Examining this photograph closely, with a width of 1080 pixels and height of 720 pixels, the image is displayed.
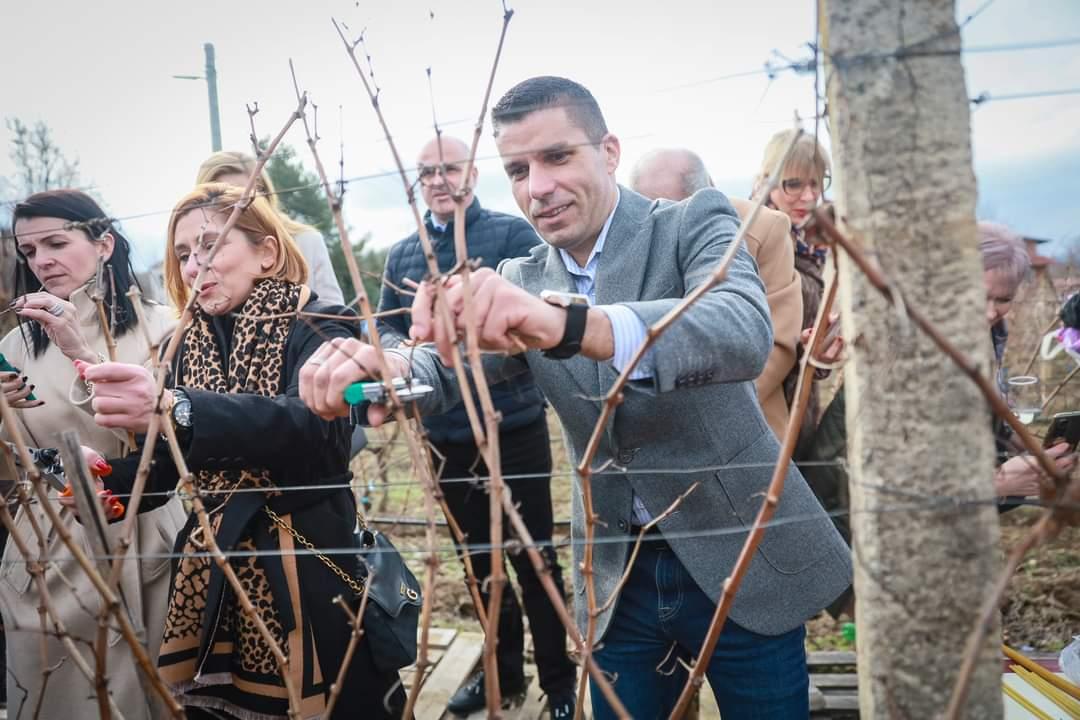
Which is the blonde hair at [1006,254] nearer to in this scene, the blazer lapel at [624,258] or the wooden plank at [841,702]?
the blazer lapel at [624,258]

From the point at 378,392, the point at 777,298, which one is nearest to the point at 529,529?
the point at 777,298

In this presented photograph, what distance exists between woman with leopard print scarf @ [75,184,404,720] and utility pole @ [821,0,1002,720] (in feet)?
4.26

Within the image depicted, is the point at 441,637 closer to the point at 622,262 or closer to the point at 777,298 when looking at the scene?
the point at 777,298

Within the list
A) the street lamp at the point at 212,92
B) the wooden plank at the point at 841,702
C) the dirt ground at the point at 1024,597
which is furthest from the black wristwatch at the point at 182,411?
the street lamp at the point at 212,92

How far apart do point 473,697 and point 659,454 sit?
2.16 m

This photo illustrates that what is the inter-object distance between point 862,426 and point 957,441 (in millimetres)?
117

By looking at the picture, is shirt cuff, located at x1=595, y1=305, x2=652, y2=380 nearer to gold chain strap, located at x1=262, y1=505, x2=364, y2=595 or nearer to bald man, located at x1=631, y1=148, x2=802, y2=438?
gold chain strap, located at x1=262, y1=505, x2=364, y2=595

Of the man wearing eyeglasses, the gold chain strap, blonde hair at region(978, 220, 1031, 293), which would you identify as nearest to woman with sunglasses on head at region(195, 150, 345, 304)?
the man wearing eyeglasses

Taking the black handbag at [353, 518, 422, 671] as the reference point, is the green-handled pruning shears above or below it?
above

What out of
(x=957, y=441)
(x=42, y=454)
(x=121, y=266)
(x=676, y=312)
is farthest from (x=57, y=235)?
(x=957, y=441)

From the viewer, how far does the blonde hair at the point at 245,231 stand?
2043 mm

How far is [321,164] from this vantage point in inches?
50.5

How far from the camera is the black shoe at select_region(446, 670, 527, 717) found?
3309mm

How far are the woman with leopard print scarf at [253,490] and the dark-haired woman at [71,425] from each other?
1.10ft
